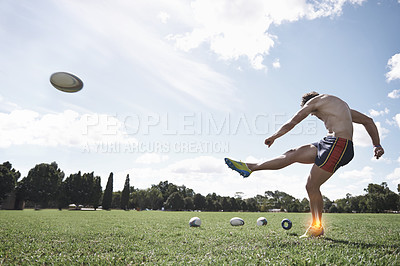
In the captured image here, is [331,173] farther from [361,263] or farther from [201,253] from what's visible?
[201,253]

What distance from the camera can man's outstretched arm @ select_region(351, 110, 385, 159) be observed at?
13.4ft

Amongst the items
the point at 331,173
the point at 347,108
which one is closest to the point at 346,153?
the point at 331,173

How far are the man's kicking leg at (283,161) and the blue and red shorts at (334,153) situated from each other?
8.3 inches

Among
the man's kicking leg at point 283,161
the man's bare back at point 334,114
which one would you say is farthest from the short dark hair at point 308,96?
the man's kicking leg at point 283,161

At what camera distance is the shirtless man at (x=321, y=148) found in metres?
3.54

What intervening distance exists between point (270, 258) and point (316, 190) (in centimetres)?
167

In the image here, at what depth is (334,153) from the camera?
3.50m

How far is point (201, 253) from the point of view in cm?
307

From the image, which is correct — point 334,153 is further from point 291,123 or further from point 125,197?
point 125,197

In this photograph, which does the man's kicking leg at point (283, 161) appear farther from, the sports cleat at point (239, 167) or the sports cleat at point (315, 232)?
the sports cleat at point (315, 232)

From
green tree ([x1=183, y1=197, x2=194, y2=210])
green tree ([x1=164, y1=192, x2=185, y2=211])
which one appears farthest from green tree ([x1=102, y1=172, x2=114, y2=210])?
green tree ([x1=183, y1=197, x2=194, y2=210])

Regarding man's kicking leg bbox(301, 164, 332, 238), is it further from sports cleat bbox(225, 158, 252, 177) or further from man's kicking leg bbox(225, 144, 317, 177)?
sports cleat bbox(225, 158, 252, 177)

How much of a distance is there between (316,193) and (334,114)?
127 centimetres

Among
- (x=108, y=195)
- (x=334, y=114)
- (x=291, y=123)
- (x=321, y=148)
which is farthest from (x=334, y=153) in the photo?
(x=108, y=195)
